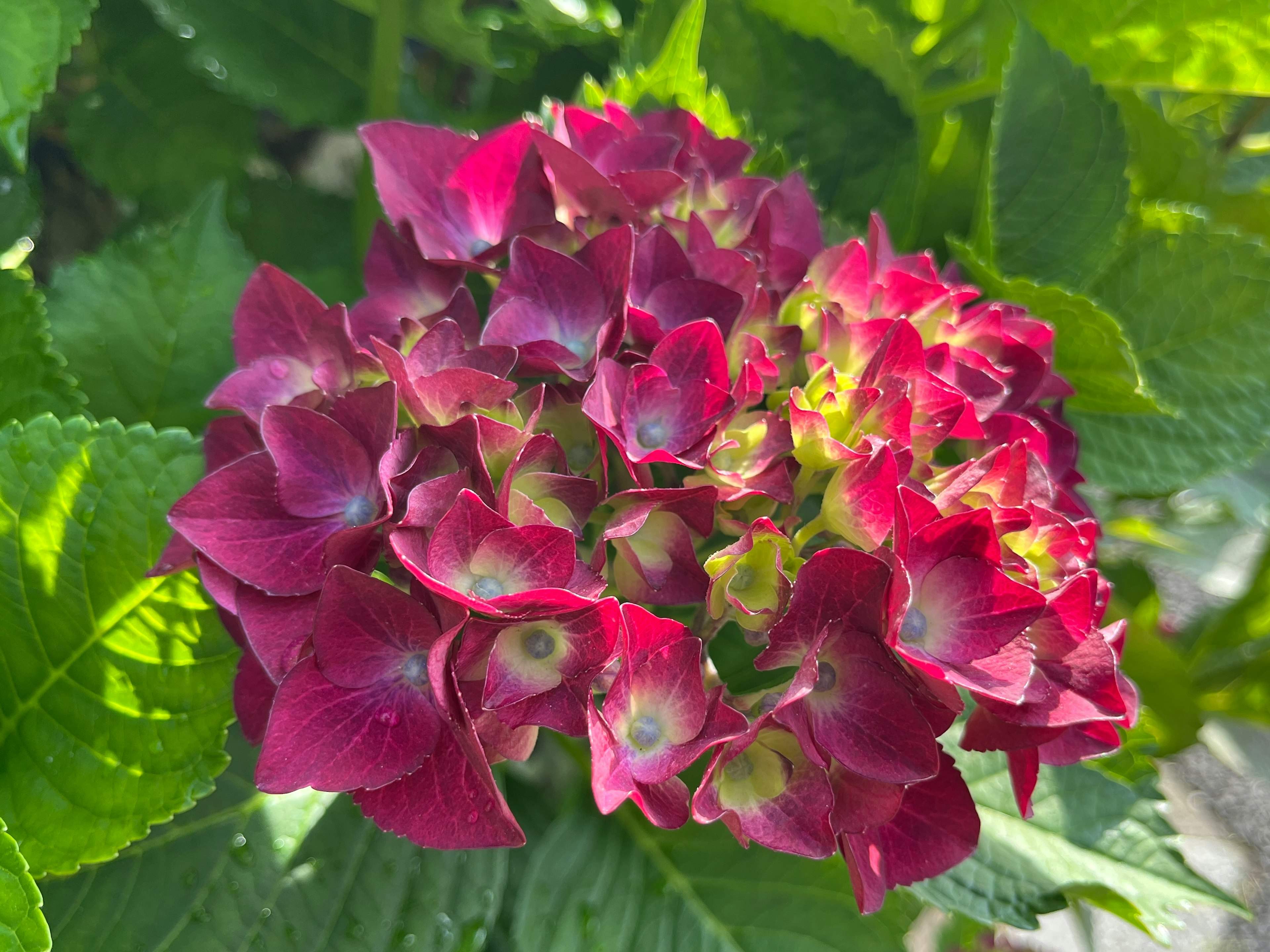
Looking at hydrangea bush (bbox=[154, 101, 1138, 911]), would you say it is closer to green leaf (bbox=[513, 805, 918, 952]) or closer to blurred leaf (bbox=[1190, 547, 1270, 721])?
green leaf (bbox=[513, 805, 918, 952])

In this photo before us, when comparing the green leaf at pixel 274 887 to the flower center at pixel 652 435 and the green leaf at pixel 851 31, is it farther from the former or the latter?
the green leaf at pixel 851 31

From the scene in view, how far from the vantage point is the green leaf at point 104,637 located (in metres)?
0.42

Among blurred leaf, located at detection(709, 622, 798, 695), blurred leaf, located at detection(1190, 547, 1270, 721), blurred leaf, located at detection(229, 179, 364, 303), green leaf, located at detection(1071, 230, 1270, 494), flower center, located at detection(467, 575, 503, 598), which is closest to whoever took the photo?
flower center, located at detection(467, 575, 503, 598)

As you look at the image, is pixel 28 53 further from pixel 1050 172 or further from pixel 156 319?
pixel 1050 172

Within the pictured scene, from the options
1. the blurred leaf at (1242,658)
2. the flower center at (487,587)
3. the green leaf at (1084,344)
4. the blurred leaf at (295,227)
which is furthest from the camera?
the blurred leaf at (1242,658)

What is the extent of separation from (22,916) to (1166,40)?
2.77 feet

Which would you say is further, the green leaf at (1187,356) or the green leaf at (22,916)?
the green leaf at (1187,356)

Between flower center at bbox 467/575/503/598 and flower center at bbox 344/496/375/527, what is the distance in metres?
0.07

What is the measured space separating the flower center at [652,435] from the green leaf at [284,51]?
0.49m

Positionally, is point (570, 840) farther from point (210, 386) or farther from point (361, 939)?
point (210, 386)

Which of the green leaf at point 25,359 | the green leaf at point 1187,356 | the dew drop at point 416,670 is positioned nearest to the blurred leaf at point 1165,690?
the green leaf at point 1187,356

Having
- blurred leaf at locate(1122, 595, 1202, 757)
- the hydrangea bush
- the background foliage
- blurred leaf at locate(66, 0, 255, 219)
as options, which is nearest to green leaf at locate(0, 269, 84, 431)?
the background foliage

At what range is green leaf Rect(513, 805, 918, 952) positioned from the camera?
1.70 feet

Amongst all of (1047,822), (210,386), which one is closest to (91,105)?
(210,386)
